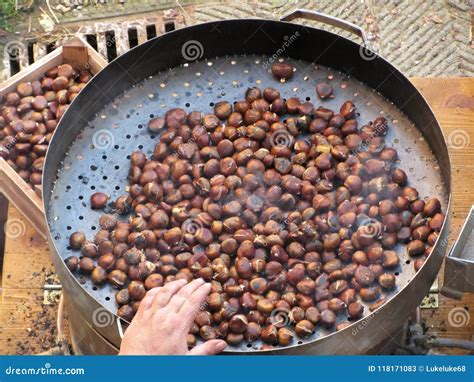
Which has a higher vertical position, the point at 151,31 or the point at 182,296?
the point at 151,31

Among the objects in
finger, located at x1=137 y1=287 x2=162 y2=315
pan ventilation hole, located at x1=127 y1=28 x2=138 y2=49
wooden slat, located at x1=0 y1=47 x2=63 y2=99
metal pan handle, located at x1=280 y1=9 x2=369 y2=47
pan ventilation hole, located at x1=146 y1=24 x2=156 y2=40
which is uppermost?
pan ventilation hole, located at x1=146 y1=24 x2=156 y2=40

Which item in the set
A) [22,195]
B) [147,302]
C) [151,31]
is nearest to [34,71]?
[22,195]

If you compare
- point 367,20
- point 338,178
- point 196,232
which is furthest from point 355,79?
point 367,20

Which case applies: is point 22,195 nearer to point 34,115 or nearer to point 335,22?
point 34,115

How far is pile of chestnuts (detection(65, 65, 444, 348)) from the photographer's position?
83.3 inches

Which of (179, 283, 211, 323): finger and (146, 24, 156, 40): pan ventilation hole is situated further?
(146, 24, 156, 40): pan ventilation hole

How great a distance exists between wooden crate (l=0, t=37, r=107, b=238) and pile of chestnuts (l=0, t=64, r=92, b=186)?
0.8 inches

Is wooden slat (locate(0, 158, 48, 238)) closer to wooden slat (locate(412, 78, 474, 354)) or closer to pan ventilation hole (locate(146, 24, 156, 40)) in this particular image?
pan ventilation hole (locate(146, 24, 156, 40))

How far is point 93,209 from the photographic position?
7.38ft

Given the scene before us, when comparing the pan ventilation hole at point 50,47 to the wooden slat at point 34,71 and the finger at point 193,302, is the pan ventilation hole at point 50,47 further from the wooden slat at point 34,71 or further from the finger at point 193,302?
the finger at point 193,302

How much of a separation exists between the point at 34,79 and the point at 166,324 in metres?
1.21

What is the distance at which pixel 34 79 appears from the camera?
109 inches

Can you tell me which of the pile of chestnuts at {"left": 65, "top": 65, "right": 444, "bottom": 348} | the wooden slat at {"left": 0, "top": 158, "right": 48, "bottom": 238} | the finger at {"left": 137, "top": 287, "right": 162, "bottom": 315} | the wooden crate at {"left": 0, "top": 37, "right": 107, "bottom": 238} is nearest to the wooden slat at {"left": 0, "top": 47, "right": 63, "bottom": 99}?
the wooden crate at {"left": 0, "top": 37, "right": 107, "bottom": 238}

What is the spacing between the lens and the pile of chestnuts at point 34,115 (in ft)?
8.57
